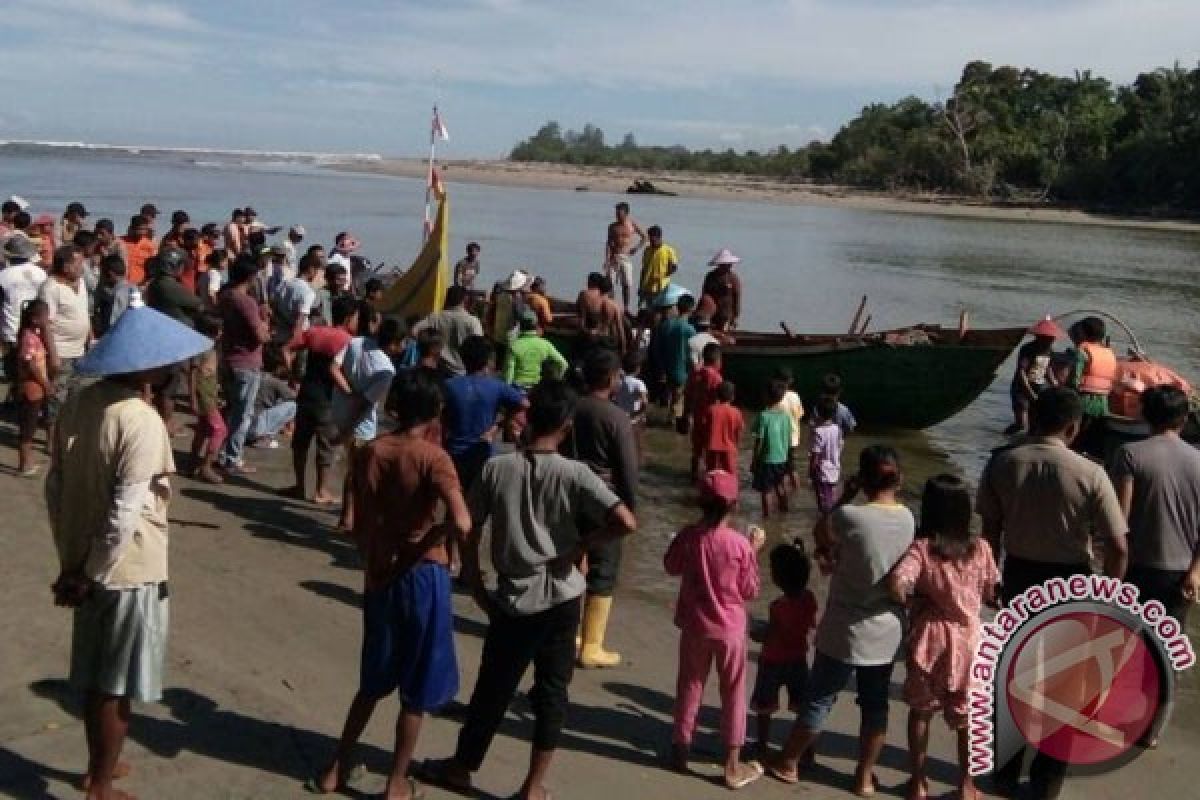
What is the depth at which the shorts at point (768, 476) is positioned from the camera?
9828 mm

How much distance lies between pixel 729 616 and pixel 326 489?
16.6 feet

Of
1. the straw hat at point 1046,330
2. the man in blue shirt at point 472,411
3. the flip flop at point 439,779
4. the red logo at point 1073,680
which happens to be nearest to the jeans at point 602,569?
the man in blue shirt at point 472,411

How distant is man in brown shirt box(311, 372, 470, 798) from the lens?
15.1ft

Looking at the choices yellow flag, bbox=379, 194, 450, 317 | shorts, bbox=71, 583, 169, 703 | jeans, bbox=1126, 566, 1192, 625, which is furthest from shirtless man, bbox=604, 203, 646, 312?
shorts, bbox=71, 583, 169, 703

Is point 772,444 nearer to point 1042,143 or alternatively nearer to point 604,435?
point 604,435

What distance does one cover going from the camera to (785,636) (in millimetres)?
5590

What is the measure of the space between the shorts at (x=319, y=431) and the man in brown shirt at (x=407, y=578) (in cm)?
440

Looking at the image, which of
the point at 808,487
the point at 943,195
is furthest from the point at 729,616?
the point at 943,195

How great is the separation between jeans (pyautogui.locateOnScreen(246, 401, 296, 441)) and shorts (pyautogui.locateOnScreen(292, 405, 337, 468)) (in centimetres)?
130

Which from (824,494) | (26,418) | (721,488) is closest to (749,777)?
(721,488)

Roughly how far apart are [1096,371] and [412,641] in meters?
7.23

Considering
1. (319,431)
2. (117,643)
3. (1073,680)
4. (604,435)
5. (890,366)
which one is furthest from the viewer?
(890,366)

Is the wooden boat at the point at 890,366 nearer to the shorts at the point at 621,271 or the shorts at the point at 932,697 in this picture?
the shorts at the point at 621,271

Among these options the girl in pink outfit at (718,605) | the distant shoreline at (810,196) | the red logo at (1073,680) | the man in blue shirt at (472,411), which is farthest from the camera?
the distant shoreline at (810,196)
